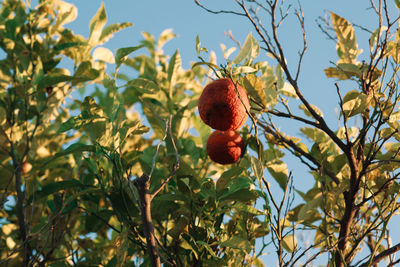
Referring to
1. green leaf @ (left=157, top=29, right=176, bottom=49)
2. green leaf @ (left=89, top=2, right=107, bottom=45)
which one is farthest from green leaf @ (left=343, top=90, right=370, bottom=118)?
green leaf @ (left=157, top=29, right=176, bottom=49)

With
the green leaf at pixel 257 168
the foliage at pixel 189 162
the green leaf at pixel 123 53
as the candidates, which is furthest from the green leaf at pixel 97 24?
the green leaf at pixel 257 168

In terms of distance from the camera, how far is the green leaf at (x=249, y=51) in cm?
145

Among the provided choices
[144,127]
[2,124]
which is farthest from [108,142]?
[2,124]

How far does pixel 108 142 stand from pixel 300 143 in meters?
0.74

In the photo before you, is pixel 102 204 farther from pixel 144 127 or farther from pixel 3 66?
pixel 144 127

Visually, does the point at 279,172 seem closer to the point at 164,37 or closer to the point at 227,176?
the point at 227,176

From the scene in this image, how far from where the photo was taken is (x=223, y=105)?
1382 millimetres

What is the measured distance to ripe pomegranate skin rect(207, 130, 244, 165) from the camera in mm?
1633

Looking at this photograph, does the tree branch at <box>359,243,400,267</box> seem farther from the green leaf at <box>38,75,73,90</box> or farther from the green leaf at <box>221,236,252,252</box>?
the green leaf at <box>38,75,73,90</box>

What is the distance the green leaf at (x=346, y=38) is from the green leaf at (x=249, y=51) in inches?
16.5

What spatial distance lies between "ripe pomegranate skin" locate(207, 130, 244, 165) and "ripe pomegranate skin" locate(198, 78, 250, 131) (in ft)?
0.63

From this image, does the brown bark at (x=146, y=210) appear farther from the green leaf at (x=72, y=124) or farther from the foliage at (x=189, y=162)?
the green leaf at (x=72, y=124)

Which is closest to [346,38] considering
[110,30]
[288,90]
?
[288,90]

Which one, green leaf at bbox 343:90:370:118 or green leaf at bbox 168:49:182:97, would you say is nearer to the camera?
green leaf at bbox 343:90:370:118
